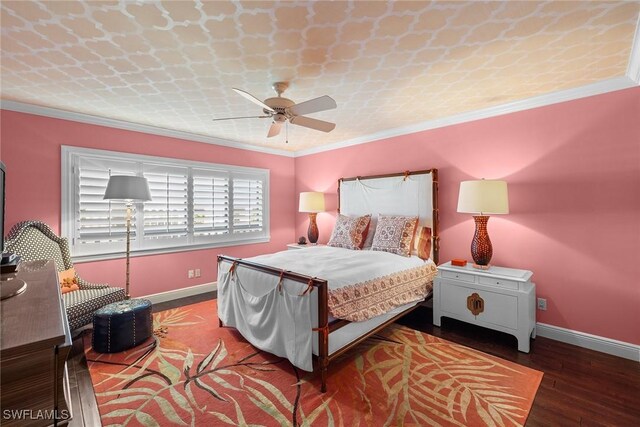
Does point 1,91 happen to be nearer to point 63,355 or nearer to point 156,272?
point 156,272

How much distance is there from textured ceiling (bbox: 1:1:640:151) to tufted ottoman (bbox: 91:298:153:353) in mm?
2241

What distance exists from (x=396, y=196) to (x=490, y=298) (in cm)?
185

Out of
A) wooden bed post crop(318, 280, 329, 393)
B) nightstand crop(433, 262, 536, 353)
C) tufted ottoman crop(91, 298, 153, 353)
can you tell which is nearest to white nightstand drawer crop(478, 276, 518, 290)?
nightstand crop(433, 262, 536, 353)

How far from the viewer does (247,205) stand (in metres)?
5.26

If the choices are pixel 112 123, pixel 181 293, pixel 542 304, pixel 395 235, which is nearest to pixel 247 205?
pixel 181 293

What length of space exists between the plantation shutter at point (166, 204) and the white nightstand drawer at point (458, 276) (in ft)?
12.5

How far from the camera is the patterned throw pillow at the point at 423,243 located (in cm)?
374

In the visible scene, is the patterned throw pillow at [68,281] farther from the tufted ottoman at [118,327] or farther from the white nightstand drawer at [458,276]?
the white nightstand drawer at [458,276]

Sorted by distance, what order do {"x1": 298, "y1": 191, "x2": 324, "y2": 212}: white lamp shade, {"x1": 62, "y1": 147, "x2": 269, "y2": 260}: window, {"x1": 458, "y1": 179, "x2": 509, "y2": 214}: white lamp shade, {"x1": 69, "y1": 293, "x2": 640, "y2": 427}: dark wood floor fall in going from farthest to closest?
{"x1": 298, "y1": 191, "x2": 324, "y2": 212}: white lamp shade < {"x1": 62, "y1": 147, "x2": 269, "y2": 260}: window < {"x1": 458, "y1": 179, "x2": 509, "y2": 214}: white lamp shade < {"x1": 69, "y1": 293, "x2": 640, "y2": 427}: dark wood floor

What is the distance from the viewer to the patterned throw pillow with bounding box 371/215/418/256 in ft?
12.1

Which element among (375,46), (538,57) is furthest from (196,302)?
(538,57)

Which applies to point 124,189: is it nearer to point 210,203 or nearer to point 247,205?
point 210,203

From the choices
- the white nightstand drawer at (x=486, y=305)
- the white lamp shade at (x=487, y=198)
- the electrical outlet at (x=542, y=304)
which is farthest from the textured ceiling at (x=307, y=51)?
the electrical outlet at (x=542, y=304)

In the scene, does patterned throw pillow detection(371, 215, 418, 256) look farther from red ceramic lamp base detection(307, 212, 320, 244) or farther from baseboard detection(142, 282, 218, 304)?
baseboard detection(142, 282, 218, 304)
